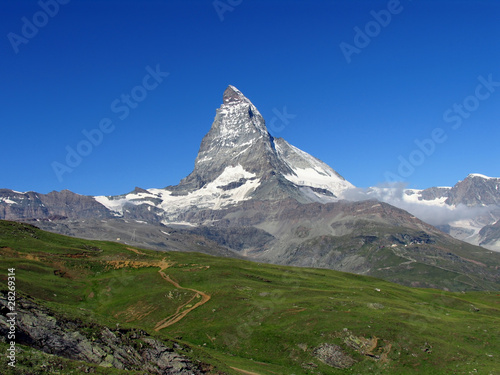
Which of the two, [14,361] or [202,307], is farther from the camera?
[202,307]

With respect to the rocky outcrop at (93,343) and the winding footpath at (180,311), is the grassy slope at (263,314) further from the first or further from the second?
the rocky outcrop at (93,343)

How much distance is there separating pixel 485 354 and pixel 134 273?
242ft

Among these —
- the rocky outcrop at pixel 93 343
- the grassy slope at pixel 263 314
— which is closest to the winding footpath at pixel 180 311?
the grassy slope at pixel 263 314

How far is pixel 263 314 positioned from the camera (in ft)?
243

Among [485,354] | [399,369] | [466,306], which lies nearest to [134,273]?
[399,369]

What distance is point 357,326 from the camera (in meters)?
66.4

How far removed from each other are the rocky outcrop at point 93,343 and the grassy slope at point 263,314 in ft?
10.4

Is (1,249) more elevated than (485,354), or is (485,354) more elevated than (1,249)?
(1,249)

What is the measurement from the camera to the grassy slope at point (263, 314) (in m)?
59.2

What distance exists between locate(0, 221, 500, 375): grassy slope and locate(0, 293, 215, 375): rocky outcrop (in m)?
3.17

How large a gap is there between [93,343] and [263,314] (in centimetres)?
3797

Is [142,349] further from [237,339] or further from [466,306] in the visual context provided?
[466,306]

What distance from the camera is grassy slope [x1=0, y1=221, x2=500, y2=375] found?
59.2 metres

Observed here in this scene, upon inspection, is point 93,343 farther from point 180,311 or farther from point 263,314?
point 263,314
